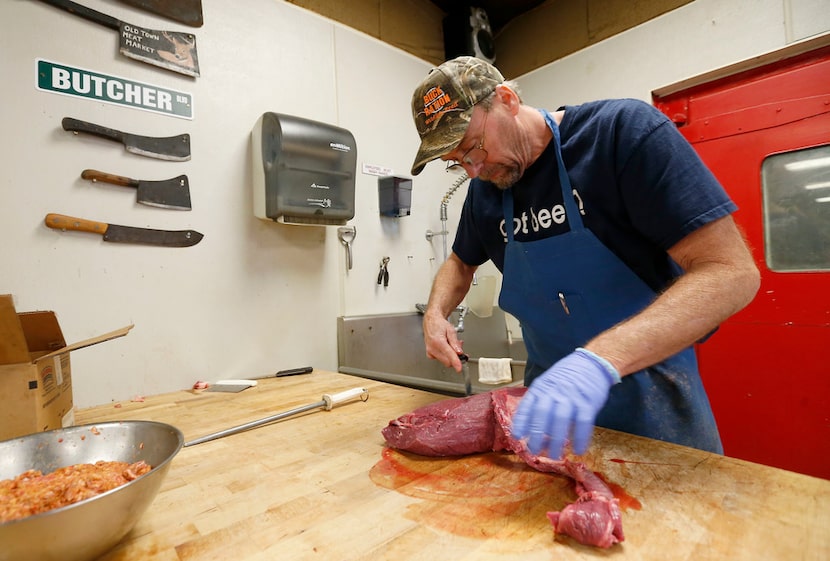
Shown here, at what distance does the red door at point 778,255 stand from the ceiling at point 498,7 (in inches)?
55.0

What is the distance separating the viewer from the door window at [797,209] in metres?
1.93

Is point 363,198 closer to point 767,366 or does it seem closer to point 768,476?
point 768,476

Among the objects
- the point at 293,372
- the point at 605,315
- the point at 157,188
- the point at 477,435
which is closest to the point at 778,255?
the point at 605,315

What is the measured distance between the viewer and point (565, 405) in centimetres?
77

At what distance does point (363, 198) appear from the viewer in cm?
252

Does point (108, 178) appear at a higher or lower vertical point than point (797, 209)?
higher

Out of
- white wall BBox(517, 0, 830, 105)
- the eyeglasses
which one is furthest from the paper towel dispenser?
white wall BBox(517, 0, 830, 105)

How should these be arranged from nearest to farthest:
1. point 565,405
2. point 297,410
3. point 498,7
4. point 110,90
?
point 565,405 → point 297,410 → point 110,90 → point 498,7

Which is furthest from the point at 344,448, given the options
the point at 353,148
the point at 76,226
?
the point at 353,148

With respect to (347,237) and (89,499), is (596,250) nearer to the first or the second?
(89,499)

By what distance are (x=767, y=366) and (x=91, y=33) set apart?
344 cm

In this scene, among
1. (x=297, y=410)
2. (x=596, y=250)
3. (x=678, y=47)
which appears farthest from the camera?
(x=678, y=47)

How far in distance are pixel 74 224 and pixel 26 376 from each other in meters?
0.74

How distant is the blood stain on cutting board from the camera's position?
0.73m
